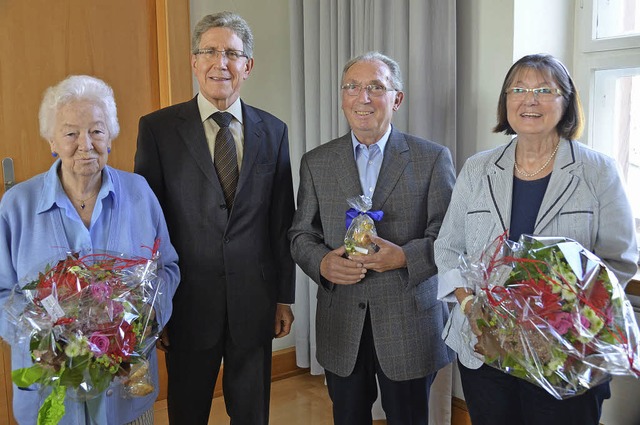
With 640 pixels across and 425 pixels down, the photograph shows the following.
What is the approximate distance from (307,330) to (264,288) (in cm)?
154

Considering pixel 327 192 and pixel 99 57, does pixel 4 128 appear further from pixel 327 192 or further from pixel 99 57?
pixel 327 192

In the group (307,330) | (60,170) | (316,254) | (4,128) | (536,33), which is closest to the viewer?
(60,170)

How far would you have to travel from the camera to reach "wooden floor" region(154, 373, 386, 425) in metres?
3.29

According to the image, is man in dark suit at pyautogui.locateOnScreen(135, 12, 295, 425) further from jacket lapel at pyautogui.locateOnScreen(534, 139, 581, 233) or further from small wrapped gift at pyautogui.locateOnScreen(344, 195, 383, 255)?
jacket lapel at pyautogui.locateOnScreen(534, 139, 581, 233)

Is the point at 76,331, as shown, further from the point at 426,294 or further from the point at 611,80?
the point at 611,80

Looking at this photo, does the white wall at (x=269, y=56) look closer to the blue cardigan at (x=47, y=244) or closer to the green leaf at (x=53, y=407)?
the blue cardigan at (x=47, y=244)

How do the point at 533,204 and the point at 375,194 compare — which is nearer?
the point at 533,204

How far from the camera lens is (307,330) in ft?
12.3

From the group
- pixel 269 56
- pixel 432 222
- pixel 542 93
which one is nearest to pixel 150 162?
pixel 432 222

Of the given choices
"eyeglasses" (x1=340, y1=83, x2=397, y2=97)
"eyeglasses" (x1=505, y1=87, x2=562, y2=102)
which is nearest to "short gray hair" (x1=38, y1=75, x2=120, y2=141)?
"eyeglasses" (x1=340, y1=83, x2=397, y2=97)

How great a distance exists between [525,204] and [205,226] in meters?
1.06

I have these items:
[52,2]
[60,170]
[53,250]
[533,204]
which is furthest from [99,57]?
[533,204]

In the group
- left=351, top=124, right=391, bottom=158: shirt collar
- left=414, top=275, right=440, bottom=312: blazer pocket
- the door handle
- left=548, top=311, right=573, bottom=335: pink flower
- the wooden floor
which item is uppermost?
left=351, top=124, right=391, bottom=158: shirt collar

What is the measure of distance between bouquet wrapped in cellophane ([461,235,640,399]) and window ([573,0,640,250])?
119 centimetres
